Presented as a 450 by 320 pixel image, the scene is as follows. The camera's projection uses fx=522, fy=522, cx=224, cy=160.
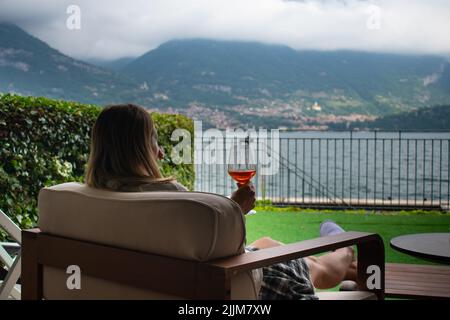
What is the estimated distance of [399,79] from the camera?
35.9 m

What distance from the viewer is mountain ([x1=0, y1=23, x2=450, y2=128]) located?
2828 centimetres

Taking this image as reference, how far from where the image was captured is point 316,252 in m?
1.56

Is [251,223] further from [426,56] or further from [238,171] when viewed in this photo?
[426,56]

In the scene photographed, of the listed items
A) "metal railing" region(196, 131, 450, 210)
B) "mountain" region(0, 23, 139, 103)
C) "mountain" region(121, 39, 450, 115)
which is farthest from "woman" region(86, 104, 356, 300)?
"mountain" region(121, 39, 450, 115)

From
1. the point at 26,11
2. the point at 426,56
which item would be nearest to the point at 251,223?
the point at 26,11

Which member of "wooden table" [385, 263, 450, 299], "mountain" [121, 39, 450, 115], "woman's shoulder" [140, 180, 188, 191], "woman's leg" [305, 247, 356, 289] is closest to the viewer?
"woman's shoulder" [140, 180, 188, 191]

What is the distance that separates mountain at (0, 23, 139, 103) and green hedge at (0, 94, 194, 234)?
28.4ft

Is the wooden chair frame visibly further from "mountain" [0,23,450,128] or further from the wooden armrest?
"mountain" [0,23,450,128]

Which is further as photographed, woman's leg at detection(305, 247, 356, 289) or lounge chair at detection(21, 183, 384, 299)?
woman's leg at detection(305, 247, 356, 289)

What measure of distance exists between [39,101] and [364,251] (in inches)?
110

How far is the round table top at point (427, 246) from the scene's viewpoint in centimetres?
214

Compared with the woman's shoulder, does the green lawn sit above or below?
below

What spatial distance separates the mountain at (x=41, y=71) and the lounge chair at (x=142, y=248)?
11.4 meters

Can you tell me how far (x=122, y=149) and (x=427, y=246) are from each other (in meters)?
1.45
